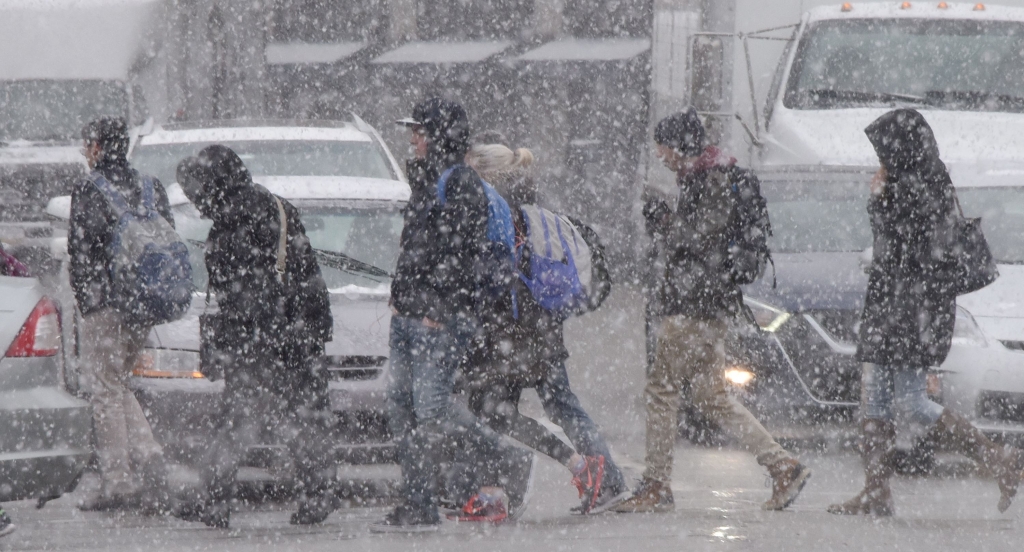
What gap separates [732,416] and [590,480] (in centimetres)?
69

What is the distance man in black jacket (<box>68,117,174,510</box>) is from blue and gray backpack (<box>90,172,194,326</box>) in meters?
0.03

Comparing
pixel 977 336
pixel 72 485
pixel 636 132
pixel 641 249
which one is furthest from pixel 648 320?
pixel 636 132

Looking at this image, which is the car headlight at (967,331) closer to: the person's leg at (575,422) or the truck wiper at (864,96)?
the person's leg at (575,422)

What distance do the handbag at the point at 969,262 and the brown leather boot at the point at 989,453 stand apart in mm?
539

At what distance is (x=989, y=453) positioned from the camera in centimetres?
621

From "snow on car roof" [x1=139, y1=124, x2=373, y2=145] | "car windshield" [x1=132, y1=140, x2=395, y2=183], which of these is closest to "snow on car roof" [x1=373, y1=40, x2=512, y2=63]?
"snow on car roof" [x1=139, y1=124, x2=373, y2=145]

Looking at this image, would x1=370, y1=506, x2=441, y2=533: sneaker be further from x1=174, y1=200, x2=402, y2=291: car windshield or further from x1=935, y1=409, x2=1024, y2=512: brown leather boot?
x1=935, y1=409, x2=1024, y2=512: brown leather boot

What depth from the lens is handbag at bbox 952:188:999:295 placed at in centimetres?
618

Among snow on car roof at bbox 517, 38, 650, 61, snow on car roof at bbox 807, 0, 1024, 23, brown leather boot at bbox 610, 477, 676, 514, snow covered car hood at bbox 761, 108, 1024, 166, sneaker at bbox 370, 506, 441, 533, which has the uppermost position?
snow on car roof at bbox 807, 0, 1024, 23

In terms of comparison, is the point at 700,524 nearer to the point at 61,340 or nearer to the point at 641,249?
the point at 61,340

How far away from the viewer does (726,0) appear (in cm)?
1117

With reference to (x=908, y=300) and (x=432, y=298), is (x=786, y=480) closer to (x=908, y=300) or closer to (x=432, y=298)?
(x=908, y=300)

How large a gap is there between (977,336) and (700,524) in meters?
2.30

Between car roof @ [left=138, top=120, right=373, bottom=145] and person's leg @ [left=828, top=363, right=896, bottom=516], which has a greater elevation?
car roof @ [left=138, top=120, right=373, bottom=145]
